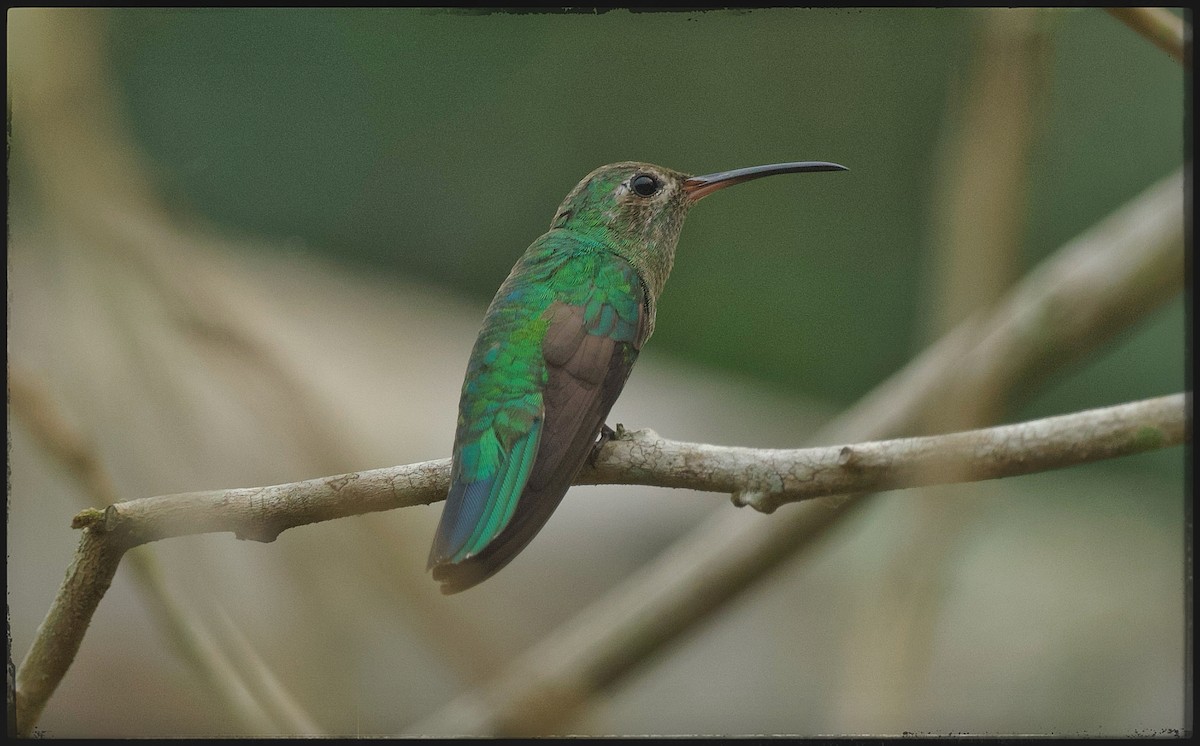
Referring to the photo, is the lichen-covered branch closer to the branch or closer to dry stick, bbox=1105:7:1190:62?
the branch

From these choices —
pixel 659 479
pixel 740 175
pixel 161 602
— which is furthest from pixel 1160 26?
pixel 161 602

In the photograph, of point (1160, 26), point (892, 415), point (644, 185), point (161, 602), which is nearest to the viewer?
point (161, 602)

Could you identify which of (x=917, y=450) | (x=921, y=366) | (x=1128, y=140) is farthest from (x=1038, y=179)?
(x=917, y=450)

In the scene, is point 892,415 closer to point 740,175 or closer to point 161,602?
point 740,175

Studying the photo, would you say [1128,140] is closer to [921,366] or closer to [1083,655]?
[921,366]

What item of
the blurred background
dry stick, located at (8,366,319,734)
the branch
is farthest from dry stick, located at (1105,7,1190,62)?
dry stick, located at (8,366,319,734)
